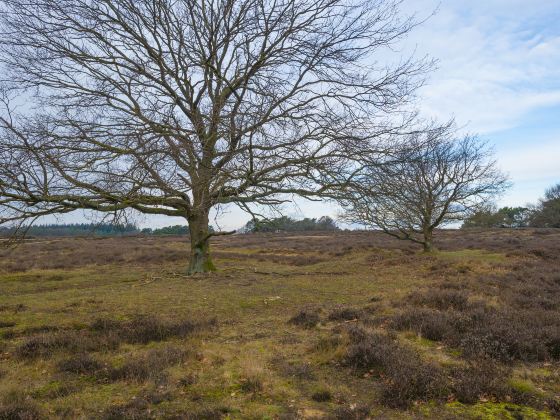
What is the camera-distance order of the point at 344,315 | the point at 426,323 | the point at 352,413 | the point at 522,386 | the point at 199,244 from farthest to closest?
the point at 199,244
the point at 344,315
the point at 426,323
the point at 522,386
the point at 352,413

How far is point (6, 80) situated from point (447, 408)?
11.5 metres

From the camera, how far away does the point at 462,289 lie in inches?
417

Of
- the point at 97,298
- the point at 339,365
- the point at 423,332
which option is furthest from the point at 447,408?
the point at 97,298

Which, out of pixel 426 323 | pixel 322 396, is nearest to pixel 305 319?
pixel 426 323

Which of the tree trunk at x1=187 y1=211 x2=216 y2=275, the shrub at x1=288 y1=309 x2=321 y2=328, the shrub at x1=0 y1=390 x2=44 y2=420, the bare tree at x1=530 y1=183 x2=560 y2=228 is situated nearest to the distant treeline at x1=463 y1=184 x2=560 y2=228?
the bare tree at x1=530 y1=183 x2=560 y2=228

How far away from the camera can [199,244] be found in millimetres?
14539

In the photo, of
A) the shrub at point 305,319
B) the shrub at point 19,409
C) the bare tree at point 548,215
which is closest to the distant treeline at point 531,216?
the bare tree at point 548,215

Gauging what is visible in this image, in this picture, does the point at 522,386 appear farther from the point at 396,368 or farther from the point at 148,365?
the point at 148,365

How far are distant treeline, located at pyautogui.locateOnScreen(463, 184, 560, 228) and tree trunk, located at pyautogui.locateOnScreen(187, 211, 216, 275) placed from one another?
4719 centimetres

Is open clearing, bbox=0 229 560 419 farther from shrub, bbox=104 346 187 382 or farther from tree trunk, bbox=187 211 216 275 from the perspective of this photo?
tree trunk, bbox=187 211 216 275

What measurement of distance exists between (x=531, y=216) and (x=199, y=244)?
232 feet

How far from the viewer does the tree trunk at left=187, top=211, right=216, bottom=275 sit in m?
14.3

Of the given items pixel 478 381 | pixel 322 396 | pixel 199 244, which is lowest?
pixel 322 396

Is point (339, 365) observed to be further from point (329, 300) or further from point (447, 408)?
point (329, 300)
